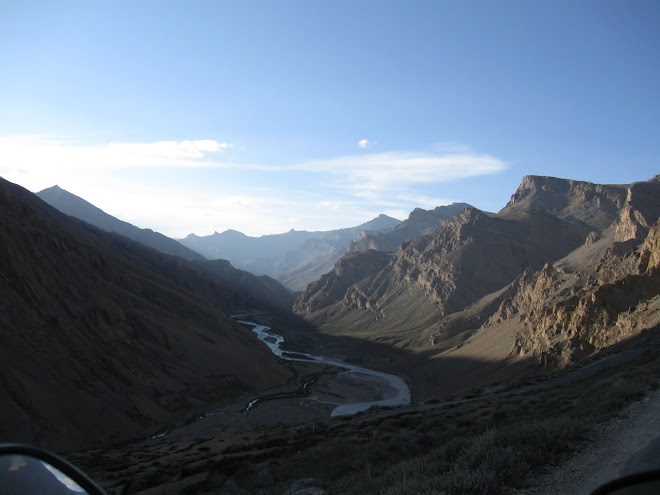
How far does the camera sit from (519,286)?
314ft

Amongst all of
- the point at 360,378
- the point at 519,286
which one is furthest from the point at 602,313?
the point at 519,286

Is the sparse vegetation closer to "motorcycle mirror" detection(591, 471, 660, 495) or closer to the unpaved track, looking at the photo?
the unpaved track

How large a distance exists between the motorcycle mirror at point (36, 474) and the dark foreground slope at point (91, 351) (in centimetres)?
2981

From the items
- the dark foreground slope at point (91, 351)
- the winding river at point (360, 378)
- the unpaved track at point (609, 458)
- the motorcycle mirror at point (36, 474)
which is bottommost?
the winding river at point (360, 378)

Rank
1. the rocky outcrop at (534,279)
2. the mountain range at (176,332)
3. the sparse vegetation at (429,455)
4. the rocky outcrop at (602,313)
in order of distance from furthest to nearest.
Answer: the rocky outcrop at (534,279), the rocky outcrop at (602,313), the mountain range at (176,332), the sparse vegetation at (429,455)

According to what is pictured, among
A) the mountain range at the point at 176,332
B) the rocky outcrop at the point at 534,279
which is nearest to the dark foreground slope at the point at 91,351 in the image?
the mountain range at the point at 176,332

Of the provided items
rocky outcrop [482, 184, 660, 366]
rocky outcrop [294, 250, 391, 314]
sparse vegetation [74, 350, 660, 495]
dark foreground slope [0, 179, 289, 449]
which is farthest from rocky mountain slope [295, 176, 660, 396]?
dark foreground slope [0, 179, 289, 449]

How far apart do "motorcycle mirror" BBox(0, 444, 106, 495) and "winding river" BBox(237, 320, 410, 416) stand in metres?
42.7

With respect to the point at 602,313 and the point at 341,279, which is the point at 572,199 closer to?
the point at 341,279

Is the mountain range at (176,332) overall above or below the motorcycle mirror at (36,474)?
below

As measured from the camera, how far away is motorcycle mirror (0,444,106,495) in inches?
110

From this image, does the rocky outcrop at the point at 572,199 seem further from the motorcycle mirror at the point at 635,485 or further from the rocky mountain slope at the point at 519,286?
the motorcycle mirror at the point at 635,485

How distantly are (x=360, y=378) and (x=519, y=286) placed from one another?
44.2 meters

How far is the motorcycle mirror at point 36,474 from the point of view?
2.81 m
